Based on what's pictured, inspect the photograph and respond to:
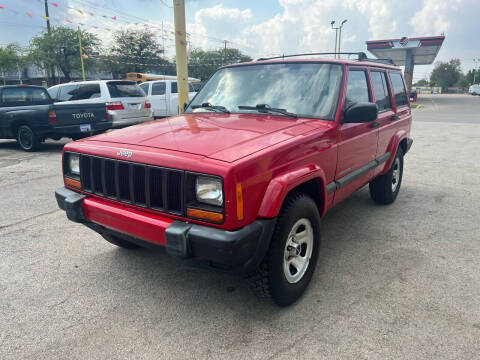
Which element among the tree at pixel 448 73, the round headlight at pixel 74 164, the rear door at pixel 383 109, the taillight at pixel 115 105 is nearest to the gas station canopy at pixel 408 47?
the taillight at pixel 115 105

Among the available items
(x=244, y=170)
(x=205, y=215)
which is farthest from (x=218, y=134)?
(x=205, y=215)

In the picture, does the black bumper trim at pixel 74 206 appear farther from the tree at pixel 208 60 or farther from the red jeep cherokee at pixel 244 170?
the tree at pixel 208 60

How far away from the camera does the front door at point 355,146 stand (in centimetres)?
330

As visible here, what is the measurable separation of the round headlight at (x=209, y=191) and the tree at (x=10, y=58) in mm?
45157

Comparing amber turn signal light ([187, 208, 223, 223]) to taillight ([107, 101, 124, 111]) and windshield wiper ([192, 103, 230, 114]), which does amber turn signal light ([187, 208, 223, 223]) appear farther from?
taillight ([107, 101, 124, 111])

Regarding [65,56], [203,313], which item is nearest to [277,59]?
[203,313]

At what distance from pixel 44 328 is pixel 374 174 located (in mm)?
3579

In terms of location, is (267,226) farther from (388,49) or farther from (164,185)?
(388,49)

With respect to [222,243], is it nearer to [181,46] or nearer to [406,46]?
[181,46]

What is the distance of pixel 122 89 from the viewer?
32.9 ft

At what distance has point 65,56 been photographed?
3238cm

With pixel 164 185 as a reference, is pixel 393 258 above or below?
below

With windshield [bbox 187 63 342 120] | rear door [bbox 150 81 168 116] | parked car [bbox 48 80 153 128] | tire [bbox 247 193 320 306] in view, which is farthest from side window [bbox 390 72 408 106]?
rear door [bbox 150 81 168 116]

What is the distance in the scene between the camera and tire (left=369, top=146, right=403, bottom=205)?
4.73 metres
